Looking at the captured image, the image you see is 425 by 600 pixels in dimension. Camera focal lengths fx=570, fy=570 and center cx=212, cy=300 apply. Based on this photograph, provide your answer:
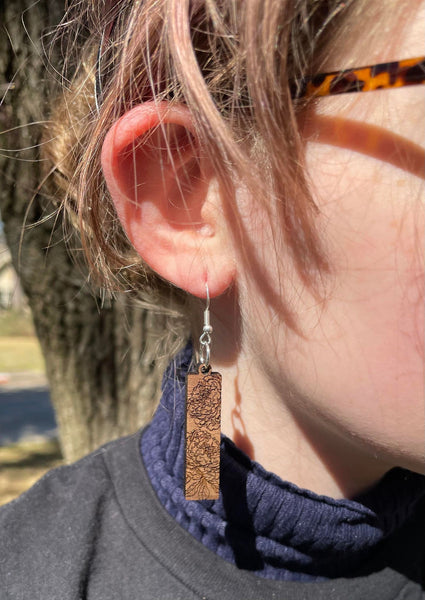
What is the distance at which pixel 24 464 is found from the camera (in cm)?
563

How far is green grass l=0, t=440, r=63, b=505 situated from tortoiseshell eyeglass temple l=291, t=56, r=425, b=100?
4371 millimetres

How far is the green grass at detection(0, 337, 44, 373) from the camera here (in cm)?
1249

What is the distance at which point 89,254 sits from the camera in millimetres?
1307

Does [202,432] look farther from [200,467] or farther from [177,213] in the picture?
[177,213]

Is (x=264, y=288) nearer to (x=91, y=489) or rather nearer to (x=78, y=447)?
(x=91, y=489)

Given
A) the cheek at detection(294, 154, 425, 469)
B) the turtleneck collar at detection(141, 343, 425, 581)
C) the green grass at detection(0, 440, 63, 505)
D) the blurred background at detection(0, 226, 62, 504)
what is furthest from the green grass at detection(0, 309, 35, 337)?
the cheek at detection(294, 154, 425, 469)

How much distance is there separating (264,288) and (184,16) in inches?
18.8

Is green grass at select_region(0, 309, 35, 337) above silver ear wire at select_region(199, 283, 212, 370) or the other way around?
the other way around

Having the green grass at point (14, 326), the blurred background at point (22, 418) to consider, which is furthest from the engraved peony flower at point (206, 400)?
the green grass at point (14, 326)

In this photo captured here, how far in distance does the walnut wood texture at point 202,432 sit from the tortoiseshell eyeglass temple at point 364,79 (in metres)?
0.54

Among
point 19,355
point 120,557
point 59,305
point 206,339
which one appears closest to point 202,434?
point 206,339

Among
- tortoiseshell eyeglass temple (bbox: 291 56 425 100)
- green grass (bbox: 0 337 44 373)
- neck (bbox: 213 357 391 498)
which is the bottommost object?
green grass (bbox: 0 337 44 373)

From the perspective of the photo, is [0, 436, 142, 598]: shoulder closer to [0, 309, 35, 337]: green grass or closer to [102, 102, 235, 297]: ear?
[102, 102, 235, 297]: ear

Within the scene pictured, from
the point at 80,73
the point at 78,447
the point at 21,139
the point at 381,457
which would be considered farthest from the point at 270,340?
the point at 78,447
